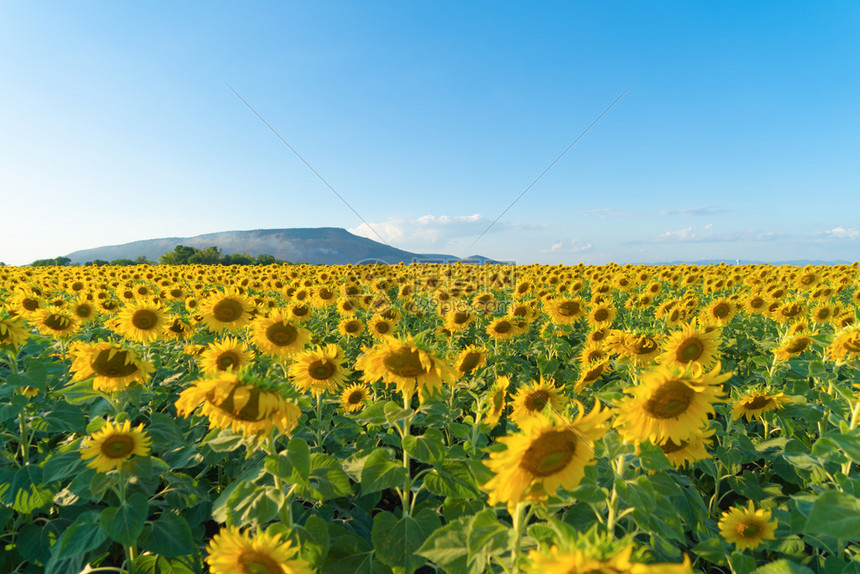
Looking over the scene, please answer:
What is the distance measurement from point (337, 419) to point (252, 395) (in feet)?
10.1

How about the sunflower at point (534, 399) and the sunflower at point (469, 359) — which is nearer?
the sunflower at point (534, 399)

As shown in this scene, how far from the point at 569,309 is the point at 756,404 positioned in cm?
492

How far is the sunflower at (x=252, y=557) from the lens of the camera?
187cm

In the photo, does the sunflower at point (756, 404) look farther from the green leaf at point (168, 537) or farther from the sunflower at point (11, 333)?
the sunflower at point (11, 333)

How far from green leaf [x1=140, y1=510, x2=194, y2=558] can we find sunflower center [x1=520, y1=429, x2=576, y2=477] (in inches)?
101

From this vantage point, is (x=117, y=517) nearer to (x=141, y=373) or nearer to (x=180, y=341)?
(x=141, y=373)

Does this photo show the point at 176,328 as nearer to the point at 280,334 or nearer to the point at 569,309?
the point at 280,334

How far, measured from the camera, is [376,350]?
10.3 ft

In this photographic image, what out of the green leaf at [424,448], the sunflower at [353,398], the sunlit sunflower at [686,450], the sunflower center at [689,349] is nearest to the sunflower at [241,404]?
the green leaf at [424,448]

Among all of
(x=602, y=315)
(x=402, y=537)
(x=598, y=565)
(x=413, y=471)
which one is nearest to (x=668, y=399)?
(x=598, y=565)

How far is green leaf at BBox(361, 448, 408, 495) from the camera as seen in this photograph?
2459 mm

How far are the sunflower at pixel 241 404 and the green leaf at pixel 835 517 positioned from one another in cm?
263

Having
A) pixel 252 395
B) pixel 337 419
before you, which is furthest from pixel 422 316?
pixel 252 395

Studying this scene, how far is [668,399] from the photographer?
7.66 feet
